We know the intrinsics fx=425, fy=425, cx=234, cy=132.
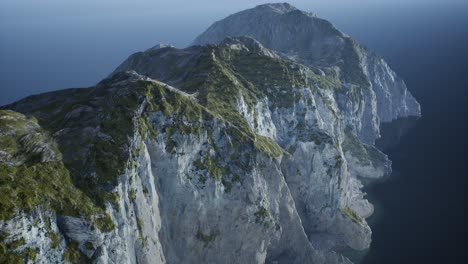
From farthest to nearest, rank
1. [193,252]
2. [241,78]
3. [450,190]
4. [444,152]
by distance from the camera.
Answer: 1. [444,152]
2. [450,190]
3. [241,78]
4. [193,252]

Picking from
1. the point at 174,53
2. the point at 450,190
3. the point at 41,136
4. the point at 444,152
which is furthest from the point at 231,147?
the point at 444,152

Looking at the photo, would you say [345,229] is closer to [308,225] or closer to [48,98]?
[308,225]

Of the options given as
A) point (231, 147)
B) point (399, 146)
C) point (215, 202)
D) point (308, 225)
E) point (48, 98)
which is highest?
point (48, 98)

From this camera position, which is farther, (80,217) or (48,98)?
(48,98)

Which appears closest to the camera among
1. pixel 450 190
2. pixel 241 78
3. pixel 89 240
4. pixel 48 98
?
pixel 89 240

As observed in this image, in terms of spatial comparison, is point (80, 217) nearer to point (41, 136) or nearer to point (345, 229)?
point (41, 136)

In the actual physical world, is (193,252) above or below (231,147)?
below

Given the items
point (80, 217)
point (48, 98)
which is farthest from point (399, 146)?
point (80, 217)
